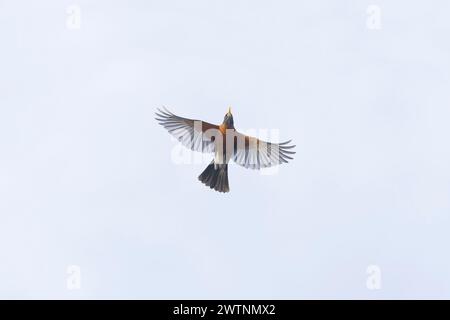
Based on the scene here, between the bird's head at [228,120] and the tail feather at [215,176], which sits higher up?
the bird's head at [228,120]

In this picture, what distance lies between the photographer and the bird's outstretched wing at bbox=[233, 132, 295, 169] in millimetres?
27281

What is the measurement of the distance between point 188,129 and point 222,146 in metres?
0.97

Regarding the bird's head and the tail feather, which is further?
the tail feather

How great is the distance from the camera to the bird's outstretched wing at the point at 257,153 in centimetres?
2728

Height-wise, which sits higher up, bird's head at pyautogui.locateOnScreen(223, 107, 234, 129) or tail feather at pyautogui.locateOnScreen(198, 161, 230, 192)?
bird's head at pyautogui.locateOnScreen(223, 107, 234, 129)

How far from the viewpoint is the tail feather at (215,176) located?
27.3 metres

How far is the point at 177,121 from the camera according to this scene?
27.0m

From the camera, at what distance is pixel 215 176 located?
89.8ft

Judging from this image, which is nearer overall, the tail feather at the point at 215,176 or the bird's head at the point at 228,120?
the bird's head at the point at 228,120

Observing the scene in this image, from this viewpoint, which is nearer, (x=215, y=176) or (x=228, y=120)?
(x=228, y=120)
